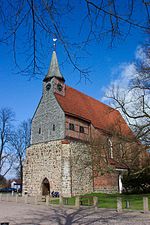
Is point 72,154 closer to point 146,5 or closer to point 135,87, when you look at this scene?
point 135,87

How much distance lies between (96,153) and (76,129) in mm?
5475

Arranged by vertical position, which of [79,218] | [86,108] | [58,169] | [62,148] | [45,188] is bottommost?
[45,188]

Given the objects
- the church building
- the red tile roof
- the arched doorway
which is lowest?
the arched doorway

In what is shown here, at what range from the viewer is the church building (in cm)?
2795

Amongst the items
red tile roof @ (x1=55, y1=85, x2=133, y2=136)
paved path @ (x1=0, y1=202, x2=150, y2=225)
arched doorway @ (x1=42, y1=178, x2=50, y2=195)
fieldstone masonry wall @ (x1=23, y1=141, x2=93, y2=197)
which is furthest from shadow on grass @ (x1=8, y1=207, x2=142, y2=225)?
red tile roof @ (x1=55, y1=85, x2=133, y2=136)

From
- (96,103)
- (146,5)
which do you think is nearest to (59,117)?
(96,103)

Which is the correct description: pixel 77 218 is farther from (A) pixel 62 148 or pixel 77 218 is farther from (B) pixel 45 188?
(B) pixel 45 188

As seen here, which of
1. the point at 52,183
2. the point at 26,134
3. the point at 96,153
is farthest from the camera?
the point at 26,134

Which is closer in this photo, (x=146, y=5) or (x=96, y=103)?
(x=146, y=5)

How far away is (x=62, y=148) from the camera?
2830cm

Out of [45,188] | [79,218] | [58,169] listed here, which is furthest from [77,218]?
[45,188]

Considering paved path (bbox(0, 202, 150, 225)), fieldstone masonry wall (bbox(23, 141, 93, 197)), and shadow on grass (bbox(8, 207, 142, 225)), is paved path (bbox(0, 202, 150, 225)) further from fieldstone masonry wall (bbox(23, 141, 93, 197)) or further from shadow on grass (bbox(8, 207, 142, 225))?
fieldstone masonry wall (bbox(23, 141, 93, 197))

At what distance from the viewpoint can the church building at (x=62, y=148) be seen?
27953mm

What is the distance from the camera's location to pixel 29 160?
3156 cm
